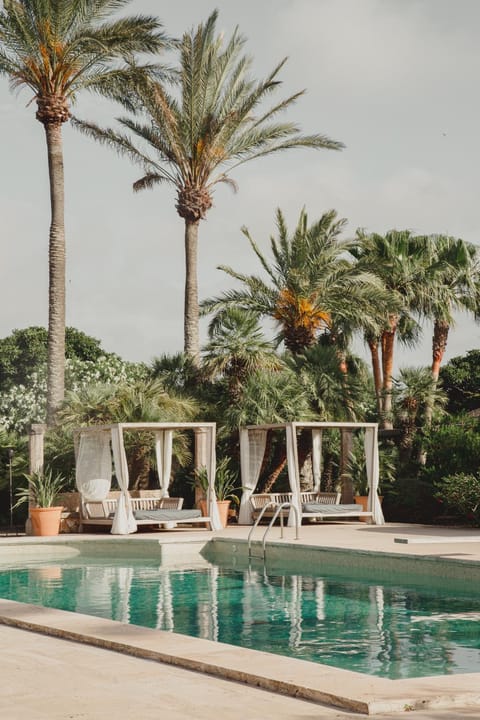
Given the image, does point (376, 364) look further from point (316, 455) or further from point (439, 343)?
point (316, 455)

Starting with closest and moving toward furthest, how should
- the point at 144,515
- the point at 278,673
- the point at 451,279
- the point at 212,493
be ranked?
the point at 278,673 < the point at 144,515 < the point at 212,493 < the point at 451,279

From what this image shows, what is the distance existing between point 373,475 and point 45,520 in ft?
21.4

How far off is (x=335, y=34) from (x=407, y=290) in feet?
37.7

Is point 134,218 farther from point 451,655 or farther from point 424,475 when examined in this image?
point 451,655

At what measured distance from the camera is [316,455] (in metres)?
21.2

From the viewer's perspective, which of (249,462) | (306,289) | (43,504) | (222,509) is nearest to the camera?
(43,504)

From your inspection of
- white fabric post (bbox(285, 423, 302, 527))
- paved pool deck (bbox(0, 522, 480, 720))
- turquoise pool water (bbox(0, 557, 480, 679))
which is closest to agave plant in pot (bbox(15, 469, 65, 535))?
turquoise pool water (bbox(0, 557, 480, 679))

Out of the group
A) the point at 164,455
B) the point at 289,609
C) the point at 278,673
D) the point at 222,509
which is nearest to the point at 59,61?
the point at 164,455

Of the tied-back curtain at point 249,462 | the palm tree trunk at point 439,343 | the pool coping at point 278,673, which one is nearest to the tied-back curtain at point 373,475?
the tied-back curtain at point 249,462

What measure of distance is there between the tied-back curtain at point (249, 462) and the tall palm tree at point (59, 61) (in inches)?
167

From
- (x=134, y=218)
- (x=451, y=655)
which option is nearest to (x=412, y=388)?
(x=134, y=218)

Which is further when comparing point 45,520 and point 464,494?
point 464,494

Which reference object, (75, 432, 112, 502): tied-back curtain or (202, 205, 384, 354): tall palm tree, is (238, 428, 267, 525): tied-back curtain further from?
(202, 205, 384, 354): tall palm tree

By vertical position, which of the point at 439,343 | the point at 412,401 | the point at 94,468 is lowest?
the point at 94,468
